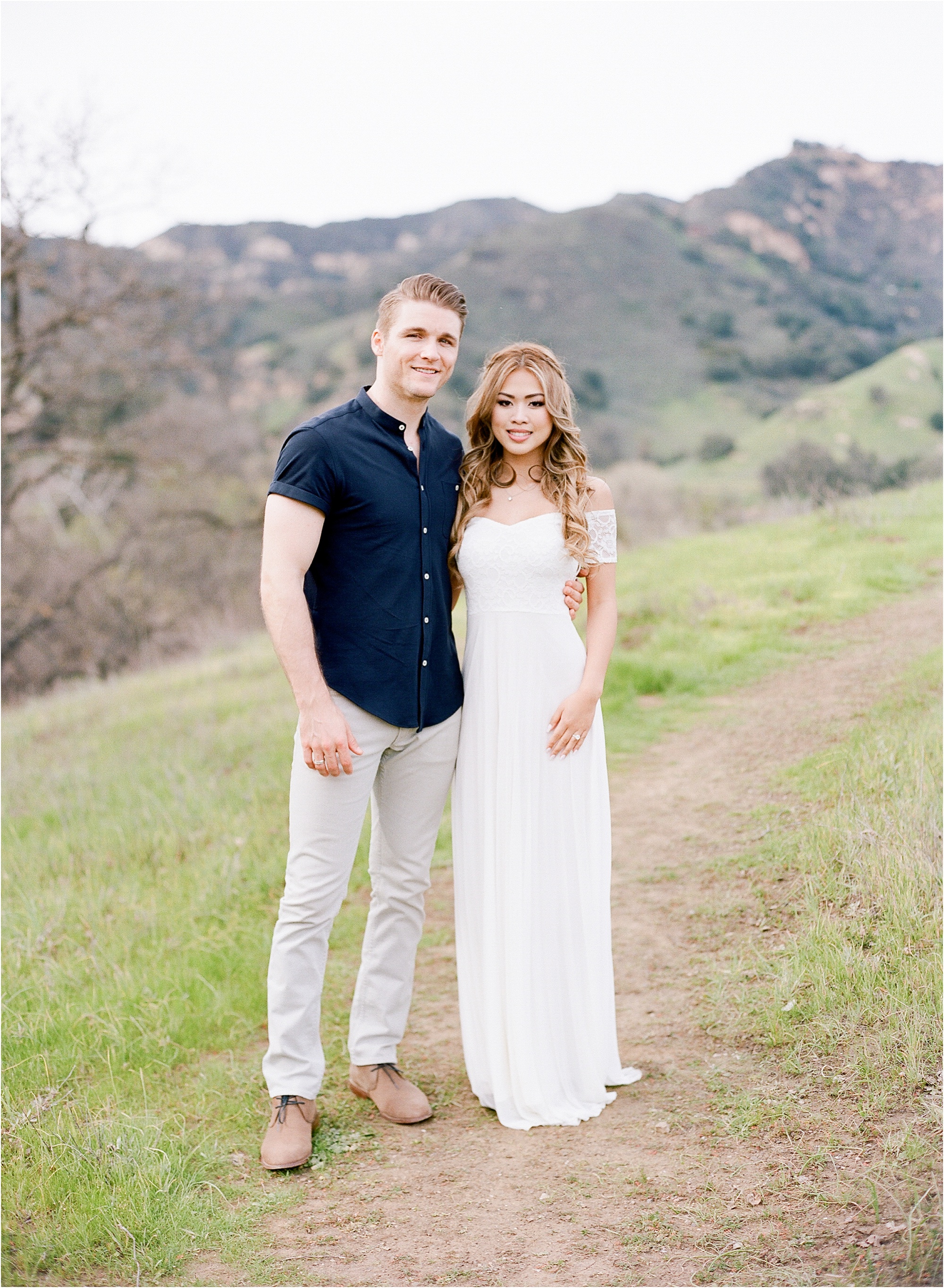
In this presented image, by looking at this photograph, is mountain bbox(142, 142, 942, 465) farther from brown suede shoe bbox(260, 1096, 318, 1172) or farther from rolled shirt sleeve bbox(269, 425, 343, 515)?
brown suede shoe bbox(260, 1096, 318, 1172)

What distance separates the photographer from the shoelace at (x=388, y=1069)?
3.36 meters

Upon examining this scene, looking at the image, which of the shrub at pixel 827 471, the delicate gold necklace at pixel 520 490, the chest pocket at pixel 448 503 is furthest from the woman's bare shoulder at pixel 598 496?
the shrub at pixel 827 471

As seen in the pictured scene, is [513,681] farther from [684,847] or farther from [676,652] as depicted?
[676,652]

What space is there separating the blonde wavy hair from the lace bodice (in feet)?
0.14

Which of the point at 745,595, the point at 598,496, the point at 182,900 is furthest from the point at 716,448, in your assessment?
the point at 598,496

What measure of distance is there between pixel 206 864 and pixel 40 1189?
2.61 metres

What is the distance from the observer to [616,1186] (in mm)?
2773

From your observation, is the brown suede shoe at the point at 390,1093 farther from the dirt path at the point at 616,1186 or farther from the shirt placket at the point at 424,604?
the shirt placket at the point at 424,604

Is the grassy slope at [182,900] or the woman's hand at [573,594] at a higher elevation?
the woman's hand at [573,594]

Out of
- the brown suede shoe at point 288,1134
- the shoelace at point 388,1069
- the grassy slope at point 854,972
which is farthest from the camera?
the shoelace at point 388,1069

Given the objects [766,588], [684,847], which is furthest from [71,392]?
[684,847]

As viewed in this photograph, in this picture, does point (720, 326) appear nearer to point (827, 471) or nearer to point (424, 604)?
point (827, 471)

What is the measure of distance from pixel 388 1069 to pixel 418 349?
236cm

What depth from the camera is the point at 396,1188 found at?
9.46ft
